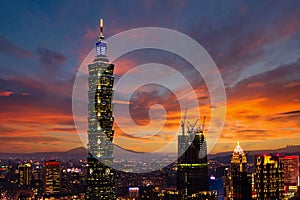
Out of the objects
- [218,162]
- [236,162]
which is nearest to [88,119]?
[236,162]

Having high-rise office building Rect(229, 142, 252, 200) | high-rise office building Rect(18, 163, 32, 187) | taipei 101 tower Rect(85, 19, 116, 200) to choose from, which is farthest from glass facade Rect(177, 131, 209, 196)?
high-rise office building Rect(18, 163, 32, 187)

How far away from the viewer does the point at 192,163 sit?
4238 centimetres

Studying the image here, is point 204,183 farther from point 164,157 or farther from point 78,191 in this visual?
point 78,191

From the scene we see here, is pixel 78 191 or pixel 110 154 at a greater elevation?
pixel 110 154

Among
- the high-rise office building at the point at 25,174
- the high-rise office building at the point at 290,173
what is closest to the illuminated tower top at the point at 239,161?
the high-rise office building at the point at 290,173

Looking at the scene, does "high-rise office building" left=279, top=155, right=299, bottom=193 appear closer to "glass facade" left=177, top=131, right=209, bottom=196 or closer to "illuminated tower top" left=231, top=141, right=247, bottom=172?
"illuminated tower top" left=231, top=141, right=247, bottom=172

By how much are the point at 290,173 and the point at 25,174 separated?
3535cm

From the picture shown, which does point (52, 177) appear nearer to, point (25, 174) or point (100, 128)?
point (25, 174)

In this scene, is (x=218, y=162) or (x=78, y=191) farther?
(x=218, y=162)

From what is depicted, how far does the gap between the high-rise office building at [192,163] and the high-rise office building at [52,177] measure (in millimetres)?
13620

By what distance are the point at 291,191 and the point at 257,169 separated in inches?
118

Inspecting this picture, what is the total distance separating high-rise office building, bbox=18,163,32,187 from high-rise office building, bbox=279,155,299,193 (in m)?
31.9

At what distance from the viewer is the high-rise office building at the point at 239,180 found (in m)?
24.0

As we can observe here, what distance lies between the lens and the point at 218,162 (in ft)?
152
